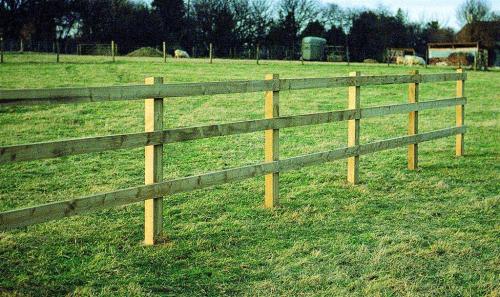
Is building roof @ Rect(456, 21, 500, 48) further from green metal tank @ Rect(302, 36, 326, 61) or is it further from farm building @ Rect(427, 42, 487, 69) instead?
green metal tank @ Rect(302, 36, 326, 61)

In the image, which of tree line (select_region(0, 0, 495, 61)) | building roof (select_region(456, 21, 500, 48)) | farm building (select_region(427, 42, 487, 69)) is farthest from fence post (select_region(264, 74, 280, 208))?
building roof (select_region(456, 21, 500, 48))

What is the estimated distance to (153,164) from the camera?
17.8ft

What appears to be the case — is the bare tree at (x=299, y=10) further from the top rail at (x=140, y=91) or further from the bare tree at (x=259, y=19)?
the top rail at (x=140, y=91)

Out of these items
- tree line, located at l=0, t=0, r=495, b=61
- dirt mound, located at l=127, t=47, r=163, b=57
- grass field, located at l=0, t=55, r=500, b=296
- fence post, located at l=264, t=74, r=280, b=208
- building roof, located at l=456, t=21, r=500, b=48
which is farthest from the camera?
building roof, located at l=456, t=21, r=500, b=48

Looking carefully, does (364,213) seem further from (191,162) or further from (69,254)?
(191,162)

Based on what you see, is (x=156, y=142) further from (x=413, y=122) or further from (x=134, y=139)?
(x=413, y=122)

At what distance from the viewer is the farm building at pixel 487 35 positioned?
259ft

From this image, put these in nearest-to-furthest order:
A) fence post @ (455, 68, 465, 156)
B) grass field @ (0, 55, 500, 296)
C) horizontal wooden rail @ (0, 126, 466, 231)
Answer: horizontal wooden rail @ (0, 126, 466, 231) → grass field @ (0, 55, 500, 296) → fence post @ (455, 68, 465, 156)

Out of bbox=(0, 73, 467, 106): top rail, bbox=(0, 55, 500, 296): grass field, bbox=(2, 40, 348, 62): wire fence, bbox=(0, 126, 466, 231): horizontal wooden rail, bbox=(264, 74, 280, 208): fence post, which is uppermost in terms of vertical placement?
bbox=(2, 40, 348, 62): wire fence

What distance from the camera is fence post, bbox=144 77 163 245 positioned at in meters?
5.38

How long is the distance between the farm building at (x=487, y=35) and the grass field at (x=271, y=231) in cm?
7336

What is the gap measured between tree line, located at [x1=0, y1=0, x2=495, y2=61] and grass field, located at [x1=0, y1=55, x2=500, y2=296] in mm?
63419

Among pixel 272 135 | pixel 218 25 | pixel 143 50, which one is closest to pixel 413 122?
pixel 272 135

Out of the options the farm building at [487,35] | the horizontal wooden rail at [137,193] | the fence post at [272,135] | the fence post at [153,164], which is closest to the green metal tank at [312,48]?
the farm building at [487,35]
